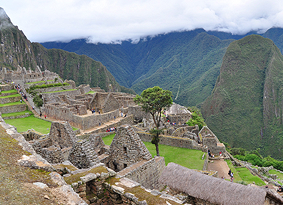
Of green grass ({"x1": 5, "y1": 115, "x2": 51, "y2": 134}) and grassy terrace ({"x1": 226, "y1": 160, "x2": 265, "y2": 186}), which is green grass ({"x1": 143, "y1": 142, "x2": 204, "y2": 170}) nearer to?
grassy terrace ({"x1": 226, "y1": 160, "x2": 265, "y2": 186})

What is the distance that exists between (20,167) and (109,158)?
15.7 ft

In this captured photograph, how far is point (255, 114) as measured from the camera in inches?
5974

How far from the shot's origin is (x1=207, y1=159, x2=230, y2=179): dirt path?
1889 cm

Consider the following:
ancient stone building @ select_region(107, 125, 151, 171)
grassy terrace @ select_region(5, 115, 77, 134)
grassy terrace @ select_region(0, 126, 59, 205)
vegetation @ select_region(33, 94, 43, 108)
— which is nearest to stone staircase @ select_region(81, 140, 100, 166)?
ancient stone building @ select_region(107, 125, 151, 171)

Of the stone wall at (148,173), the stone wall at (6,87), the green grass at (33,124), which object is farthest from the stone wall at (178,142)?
the stone wall at (6,87)

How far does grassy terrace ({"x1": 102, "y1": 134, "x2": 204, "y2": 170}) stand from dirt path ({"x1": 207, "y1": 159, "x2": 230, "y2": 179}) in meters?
2.68

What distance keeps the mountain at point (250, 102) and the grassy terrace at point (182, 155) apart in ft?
346

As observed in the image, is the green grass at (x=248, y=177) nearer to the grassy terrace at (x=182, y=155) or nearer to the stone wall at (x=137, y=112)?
the grassy terrace at (x=182, y=155)

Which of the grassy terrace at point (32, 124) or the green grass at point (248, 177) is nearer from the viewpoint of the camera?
the green grass at point (248, 177)

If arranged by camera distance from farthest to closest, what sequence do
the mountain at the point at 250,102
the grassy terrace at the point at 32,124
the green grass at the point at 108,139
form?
the mountain at the point at 250,102
the grassy terrace at the point at 32,124
the green grass at the point at 108,139

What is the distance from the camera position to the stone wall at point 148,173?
7.17 metres

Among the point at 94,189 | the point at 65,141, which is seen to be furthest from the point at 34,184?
the point at 65,141

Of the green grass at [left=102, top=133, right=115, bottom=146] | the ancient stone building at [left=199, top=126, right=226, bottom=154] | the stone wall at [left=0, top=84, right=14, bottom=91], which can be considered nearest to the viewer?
the green grass at [left=102, top=133, right=115, bottom=146]

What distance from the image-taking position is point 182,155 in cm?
1719
